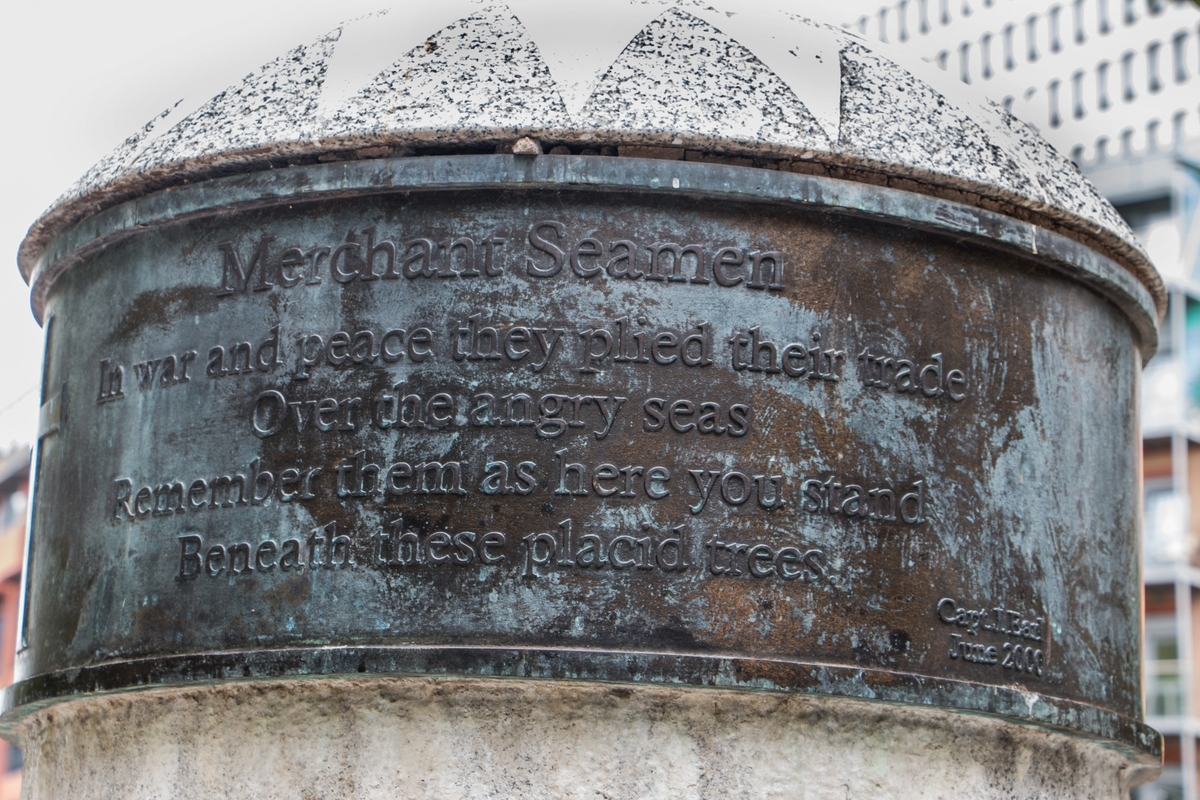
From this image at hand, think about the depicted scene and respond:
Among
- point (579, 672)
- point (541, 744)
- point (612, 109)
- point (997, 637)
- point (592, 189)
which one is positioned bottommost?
point (541, 744)

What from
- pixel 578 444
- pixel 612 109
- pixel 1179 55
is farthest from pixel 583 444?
pixel 1179 55

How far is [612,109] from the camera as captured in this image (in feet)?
11.7

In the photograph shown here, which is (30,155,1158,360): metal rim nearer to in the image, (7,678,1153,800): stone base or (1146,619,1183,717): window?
(7,678,1153,800): stone base

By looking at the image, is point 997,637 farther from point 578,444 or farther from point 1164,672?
point 1164,672

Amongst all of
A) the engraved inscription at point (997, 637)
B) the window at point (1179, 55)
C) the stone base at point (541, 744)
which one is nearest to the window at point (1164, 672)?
the window at point (1179, 55)

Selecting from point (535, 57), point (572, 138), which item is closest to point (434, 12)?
point (535, 57)

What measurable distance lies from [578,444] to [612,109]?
2.46 feet

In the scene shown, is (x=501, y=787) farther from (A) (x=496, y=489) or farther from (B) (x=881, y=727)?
(B) (x=881, y=727)

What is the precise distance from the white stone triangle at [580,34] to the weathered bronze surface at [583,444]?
0.22 meters

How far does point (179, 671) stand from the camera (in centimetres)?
349

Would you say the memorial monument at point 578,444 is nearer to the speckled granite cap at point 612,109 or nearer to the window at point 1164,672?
the speckled granite cap at point 612,109

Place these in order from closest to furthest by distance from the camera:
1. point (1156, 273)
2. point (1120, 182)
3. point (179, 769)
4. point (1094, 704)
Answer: point (179, 769) < point (1094, 704) < point (1156, 273) < point (1120, 182)

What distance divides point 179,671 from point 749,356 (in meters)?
1.42

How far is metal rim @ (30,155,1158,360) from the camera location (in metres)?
3.55
